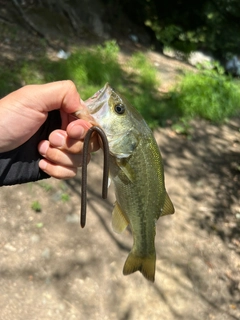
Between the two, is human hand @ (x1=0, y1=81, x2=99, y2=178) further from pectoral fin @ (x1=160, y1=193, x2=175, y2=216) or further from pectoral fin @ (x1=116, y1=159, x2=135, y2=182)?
pectoral fin @ (x1=160, y1=193, x2=175, y2=216)

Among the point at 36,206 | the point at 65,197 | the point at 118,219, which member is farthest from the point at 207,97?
the point at 118,219

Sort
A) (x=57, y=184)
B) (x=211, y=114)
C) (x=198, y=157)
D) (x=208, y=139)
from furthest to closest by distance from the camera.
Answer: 1. (x=211, y=114)
2. (x=208, y=139)
3. (x=198, y=157)
4. (x=57, y=184)

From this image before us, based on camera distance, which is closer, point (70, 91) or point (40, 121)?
point (70, 91)

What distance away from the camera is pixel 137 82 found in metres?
7.51

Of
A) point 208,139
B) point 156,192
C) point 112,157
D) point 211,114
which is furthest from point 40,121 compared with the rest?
point 211,114

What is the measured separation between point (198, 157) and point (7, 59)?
142 inches

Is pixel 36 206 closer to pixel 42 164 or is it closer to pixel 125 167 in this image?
pixel 42 164

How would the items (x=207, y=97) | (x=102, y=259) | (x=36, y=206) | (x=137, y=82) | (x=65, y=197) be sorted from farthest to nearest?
(x=207, y=97)
(x=137, y=82)
(x=65, y=197)
(x=36, y=206)
(x=102, y=259)

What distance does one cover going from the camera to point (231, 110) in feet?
26.4

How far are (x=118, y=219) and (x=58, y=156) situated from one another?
56 cm

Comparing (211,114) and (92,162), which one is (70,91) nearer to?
(92,162)

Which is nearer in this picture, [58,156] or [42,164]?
[58,156]

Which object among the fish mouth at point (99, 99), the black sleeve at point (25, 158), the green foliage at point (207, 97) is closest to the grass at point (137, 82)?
the green foliage at point (207, 97)

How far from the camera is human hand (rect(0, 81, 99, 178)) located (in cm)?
200
